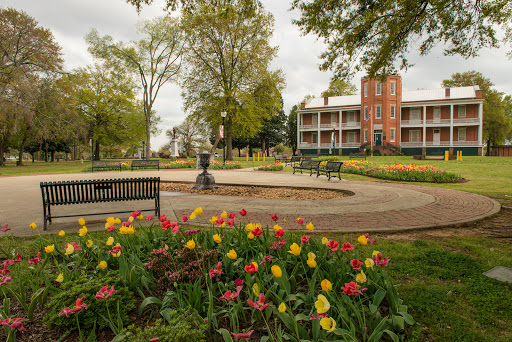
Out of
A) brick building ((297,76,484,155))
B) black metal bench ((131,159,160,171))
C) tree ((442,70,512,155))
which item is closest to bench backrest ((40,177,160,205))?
black metal bench ((131,159,160,171))

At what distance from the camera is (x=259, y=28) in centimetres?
3172

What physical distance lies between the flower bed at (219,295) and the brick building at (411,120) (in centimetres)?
3772

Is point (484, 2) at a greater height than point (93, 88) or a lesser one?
lesser

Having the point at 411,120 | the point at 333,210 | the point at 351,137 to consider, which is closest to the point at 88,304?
the point at 333,210

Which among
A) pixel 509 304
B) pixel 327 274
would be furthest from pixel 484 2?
pixel 327 274

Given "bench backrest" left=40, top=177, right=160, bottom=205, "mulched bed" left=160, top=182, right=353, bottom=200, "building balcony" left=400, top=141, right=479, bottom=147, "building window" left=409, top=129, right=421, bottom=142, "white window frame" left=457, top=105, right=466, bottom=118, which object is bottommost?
"mulched bed" left=160, top=182, right=353, bottom=200

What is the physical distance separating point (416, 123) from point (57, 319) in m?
47.5

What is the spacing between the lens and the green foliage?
2105 millimetres

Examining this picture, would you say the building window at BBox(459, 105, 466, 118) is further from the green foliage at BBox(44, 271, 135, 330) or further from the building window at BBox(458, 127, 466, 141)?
the green foliage at BBox(44, 271, 135, 330)

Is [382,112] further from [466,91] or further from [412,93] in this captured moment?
[466,91]

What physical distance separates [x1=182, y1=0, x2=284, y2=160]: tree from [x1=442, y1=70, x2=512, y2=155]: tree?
3760 cm

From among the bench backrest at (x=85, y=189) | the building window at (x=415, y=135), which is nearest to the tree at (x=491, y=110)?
the building window at (x=415, y=135)

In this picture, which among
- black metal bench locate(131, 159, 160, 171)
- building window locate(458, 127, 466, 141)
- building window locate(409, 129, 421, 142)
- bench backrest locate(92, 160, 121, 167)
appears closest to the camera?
bench backrest locate(92, 160, 121, 167)

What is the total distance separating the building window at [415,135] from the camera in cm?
4319
